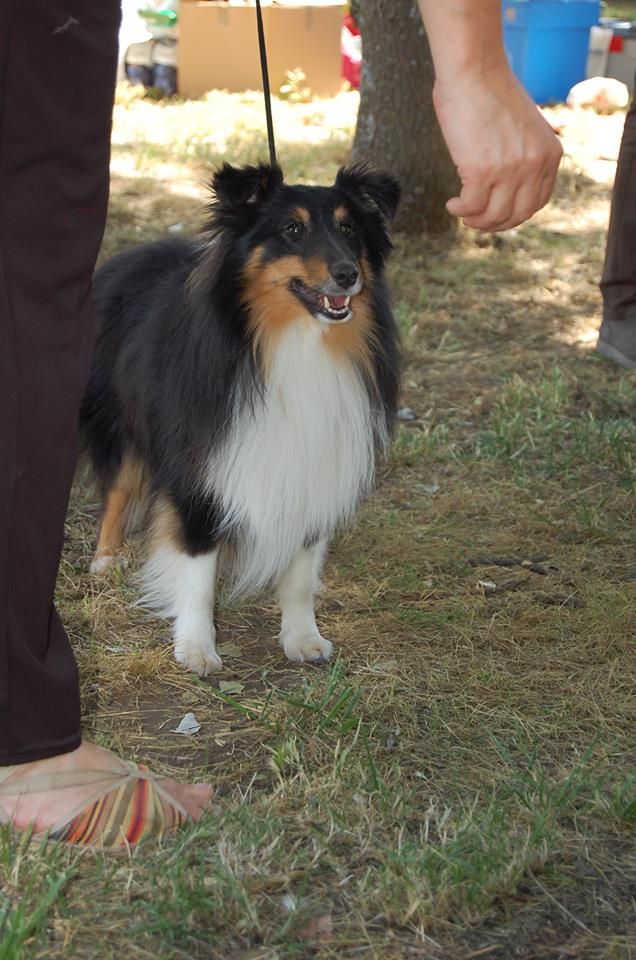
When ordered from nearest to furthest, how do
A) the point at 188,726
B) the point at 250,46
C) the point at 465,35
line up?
the point at 465,35, the point at 188,726, the point at 250,46

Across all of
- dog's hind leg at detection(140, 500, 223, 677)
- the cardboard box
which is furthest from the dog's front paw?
the cardboard box

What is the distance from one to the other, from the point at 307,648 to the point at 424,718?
1.59 feet

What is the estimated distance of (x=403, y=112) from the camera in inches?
245

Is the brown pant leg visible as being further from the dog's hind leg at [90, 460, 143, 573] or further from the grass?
the dog's hind leg at [90, 460, 143, 573]

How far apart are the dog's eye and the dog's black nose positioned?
5.6 inches

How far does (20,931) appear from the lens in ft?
5.84

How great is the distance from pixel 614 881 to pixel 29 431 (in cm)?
127

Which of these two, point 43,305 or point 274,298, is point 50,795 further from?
point 274,298

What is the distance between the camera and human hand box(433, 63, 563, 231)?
1536 millimetres

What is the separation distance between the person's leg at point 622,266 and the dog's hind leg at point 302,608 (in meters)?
1.55

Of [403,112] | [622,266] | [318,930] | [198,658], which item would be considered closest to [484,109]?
[318,930]

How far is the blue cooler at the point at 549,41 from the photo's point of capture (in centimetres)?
973

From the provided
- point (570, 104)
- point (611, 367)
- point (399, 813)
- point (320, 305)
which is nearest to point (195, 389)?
point (320, 305)

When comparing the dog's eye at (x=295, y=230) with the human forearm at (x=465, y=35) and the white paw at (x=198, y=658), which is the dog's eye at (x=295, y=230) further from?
the human forearm at (x=465, y=35)
